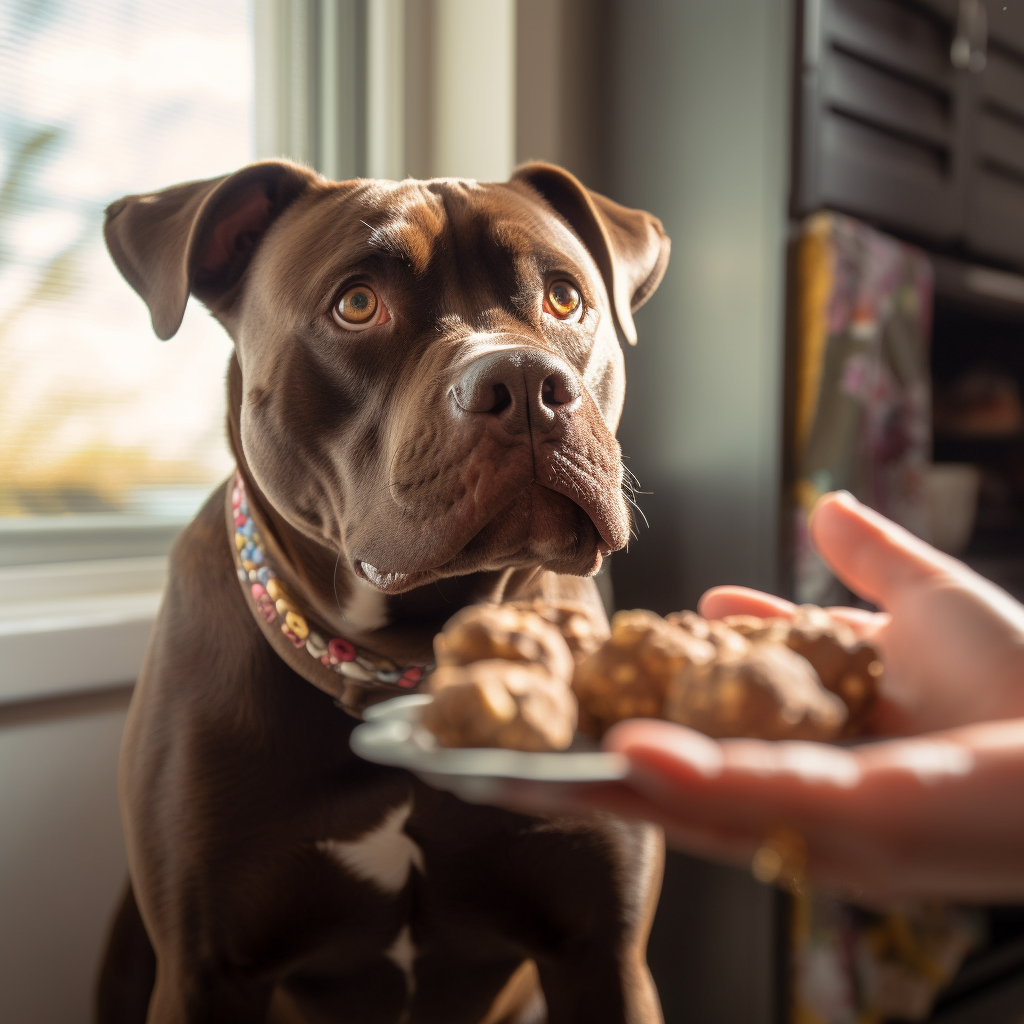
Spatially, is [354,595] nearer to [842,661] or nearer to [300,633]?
[300,633]

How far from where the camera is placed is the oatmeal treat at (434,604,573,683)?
56 centimetres

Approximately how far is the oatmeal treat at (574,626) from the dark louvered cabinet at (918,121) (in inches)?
41.6

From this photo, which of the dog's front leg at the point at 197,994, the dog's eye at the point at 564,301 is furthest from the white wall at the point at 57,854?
the dog's eye at the point at 564,301

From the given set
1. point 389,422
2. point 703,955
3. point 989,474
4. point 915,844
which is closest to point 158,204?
point 389,422

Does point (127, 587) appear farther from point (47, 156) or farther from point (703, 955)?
point (703, 955)

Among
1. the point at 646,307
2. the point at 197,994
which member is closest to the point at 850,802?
the point at 197,994

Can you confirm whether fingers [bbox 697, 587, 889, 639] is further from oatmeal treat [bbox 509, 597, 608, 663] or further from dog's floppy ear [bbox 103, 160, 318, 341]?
dog's floppy ear [bbox 103, 160, 318, 341]

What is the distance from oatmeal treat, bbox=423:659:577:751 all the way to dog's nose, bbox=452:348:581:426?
31 cm

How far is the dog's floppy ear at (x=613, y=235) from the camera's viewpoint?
1082mm

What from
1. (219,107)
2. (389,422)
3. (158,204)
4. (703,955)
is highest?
(219,107)

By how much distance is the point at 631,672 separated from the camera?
0.57 meters

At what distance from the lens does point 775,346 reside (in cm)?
150

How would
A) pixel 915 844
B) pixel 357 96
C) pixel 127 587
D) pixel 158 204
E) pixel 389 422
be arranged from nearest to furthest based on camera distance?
pixel 915 844, pixel 389 422, pixel 158 204, pixel 127 587, pixel 357 96

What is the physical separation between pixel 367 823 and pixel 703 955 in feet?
3.14
